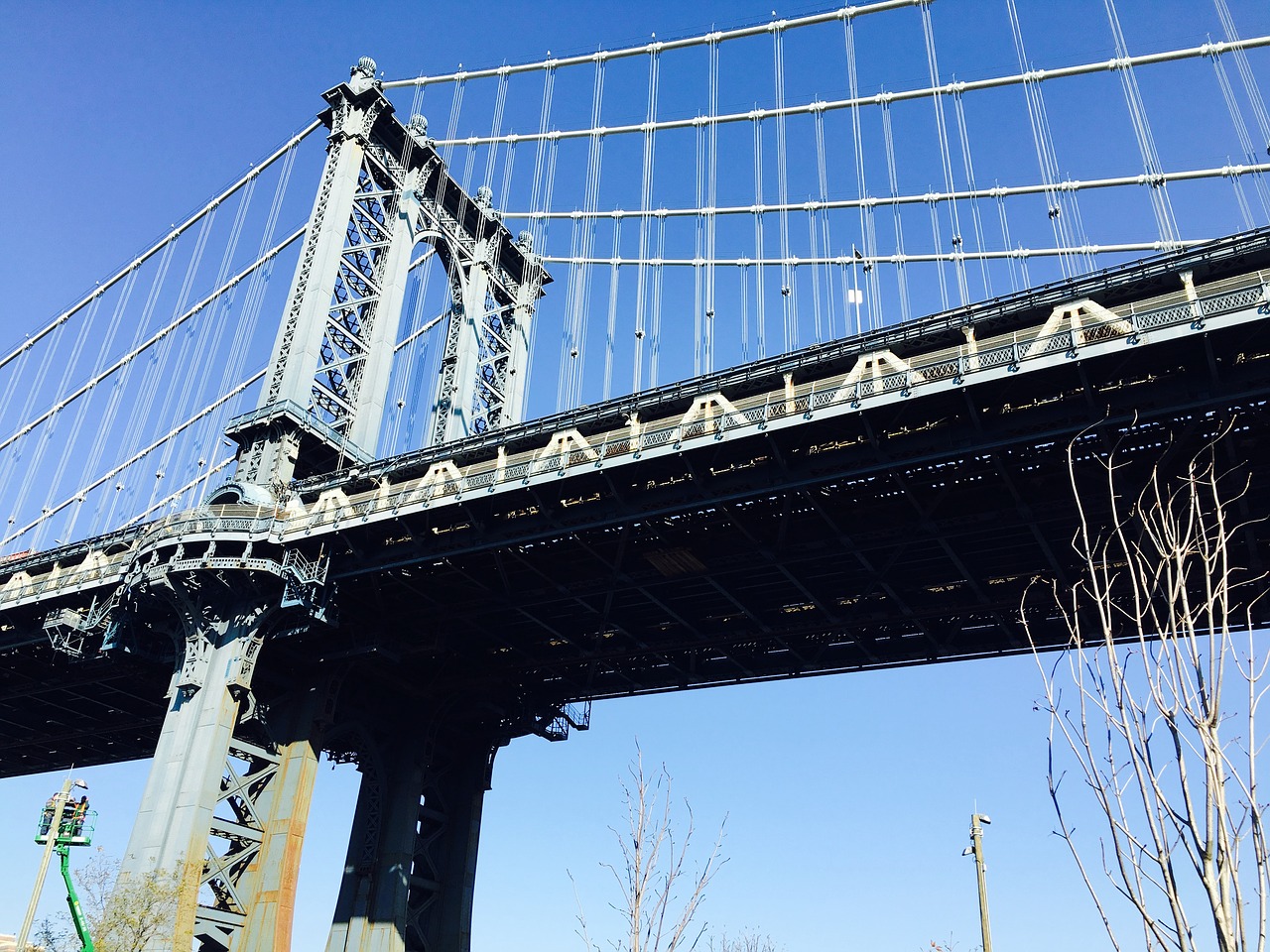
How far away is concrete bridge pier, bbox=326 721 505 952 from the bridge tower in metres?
0.08

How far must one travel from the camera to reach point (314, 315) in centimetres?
4200

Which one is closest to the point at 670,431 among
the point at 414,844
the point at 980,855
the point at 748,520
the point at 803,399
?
the point at 803,399

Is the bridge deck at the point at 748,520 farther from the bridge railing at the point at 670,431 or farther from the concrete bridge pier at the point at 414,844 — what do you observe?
the concrete bridge pier at the point at 414,844

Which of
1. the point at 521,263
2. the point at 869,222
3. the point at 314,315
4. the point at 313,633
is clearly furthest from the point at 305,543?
the point at 869,222

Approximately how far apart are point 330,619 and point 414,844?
11.3 m

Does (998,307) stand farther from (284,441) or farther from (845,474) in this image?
(284,441)

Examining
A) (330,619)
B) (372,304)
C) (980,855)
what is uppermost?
(372,304)

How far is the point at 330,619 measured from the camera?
36938mm

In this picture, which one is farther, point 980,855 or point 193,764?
point 193,764

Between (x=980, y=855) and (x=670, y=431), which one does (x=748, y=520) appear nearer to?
(x=670, y=431)

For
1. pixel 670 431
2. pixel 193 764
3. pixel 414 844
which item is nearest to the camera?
pixel 670 431

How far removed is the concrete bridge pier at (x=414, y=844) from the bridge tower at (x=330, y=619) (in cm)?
8

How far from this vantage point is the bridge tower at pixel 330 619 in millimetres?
35312

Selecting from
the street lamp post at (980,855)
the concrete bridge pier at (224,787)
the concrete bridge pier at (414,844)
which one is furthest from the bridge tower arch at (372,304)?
the street lamp post at (980,855)
